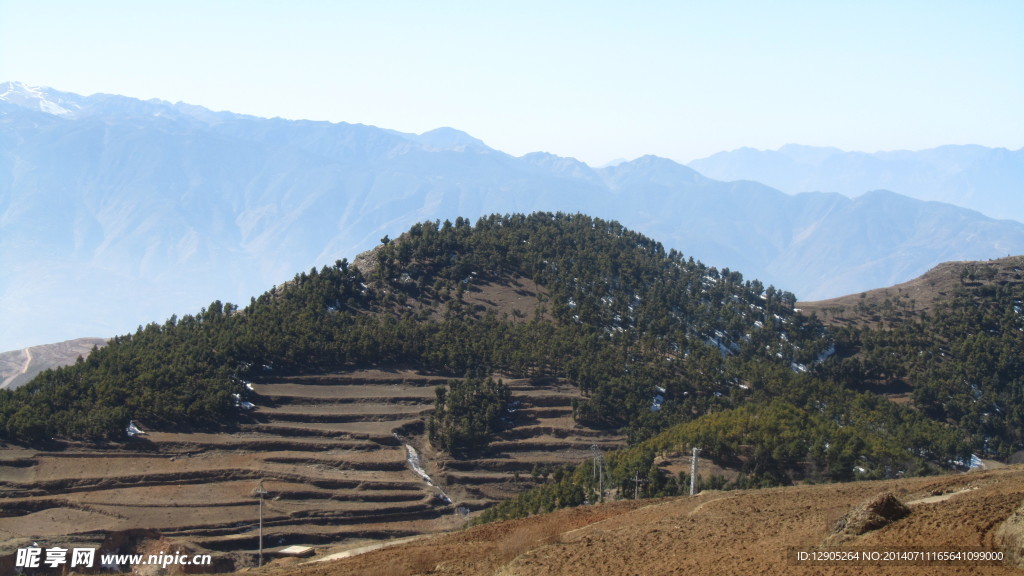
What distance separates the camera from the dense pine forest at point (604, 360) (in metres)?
68.0

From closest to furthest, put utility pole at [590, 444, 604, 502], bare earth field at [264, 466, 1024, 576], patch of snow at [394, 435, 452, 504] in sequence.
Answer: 1. bare earth field at [264, 466, 1024, 576]
2. utility pole at [590, 444, 604, 502]
3. patch of snow at [394, 435, 452, 504]

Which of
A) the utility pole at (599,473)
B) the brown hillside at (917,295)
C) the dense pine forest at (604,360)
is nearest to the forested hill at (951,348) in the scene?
the brown hillside at (917,295)

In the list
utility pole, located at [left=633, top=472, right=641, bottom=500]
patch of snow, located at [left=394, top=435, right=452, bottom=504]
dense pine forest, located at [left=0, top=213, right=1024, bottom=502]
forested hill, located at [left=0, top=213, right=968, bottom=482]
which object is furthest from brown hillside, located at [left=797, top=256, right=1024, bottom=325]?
patch of snow, located at [left=394, top=435, right=452, bottom=504]

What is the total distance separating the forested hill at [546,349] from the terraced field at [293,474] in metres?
3.12

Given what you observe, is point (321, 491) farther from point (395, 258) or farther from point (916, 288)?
point (916, 288)

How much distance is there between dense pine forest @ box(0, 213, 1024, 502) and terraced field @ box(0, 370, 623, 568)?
9.25 feet

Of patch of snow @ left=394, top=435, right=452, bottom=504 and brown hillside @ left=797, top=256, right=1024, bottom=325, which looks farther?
brown hillside @ left=797, top=256, right=1024, bottom=325

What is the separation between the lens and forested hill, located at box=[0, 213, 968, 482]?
6888 cm

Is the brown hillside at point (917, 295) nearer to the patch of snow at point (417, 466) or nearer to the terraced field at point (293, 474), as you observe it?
the terraced field at point (293, 474)

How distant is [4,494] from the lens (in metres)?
59.3

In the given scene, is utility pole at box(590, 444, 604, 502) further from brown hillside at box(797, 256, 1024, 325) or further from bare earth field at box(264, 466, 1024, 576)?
brown hillside at box(797, 256, 1024, 325)

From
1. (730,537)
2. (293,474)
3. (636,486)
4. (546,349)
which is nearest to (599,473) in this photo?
(636,486)

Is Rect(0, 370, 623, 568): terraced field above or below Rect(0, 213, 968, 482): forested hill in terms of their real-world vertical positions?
below

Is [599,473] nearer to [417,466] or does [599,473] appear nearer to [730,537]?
[417,466]
